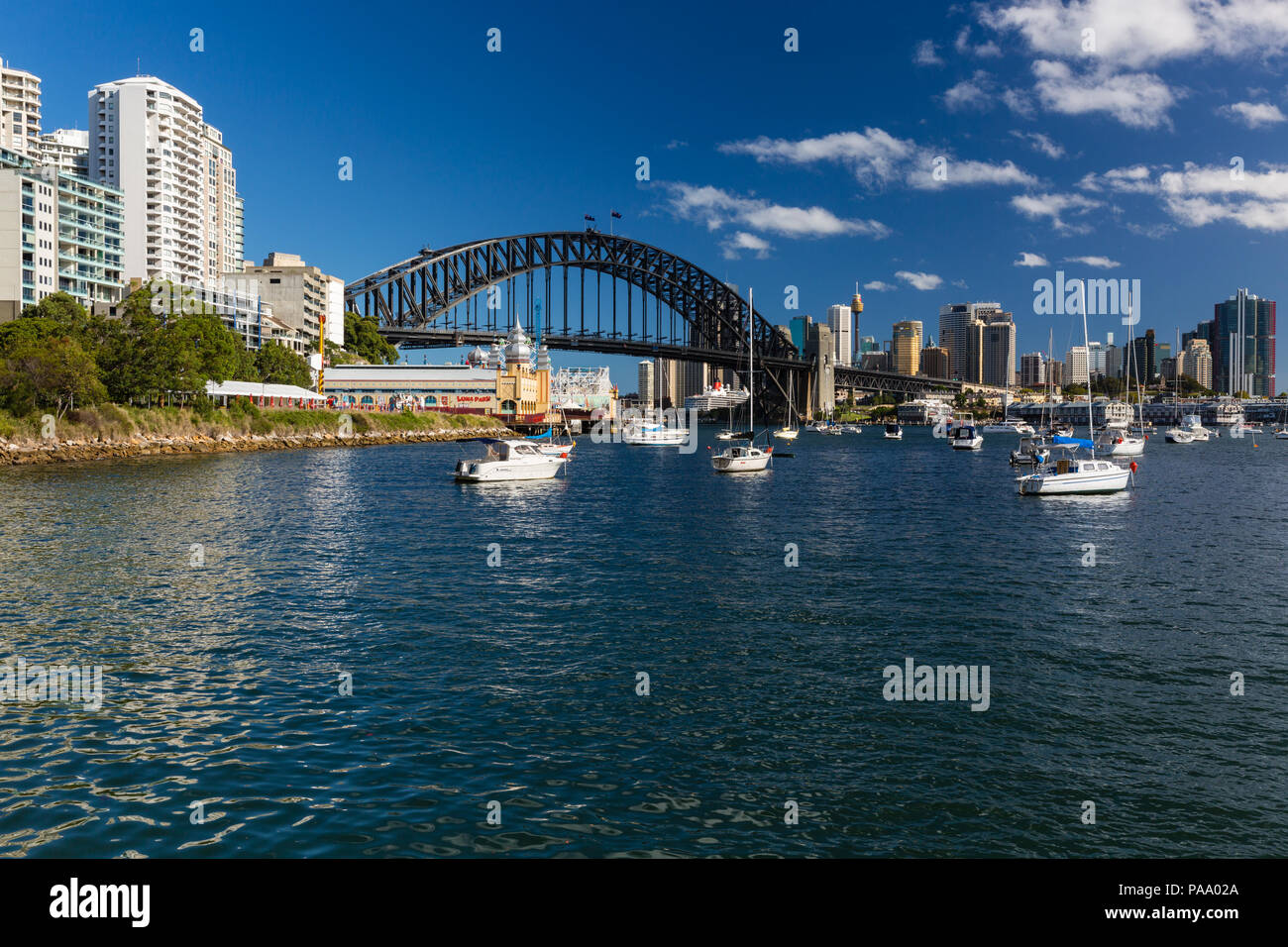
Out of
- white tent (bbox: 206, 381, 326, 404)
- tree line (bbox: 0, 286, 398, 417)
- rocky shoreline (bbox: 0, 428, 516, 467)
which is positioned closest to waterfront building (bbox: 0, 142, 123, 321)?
tree line (bbox: 0, 286, 398, 417)

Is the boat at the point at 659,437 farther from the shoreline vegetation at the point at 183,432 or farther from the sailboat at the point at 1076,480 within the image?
the sailboat at the point at 1076,480

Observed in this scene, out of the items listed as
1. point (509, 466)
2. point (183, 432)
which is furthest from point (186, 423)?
point (509, 466)

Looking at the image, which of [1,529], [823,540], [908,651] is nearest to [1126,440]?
[823,540]

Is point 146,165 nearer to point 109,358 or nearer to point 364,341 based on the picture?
point 364,341

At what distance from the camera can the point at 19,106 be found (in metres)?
195

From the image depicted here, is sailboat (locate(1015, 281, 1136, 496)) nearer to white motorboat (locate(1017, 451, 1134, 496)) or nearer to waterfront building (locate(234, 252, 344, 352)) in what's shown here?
white motorboat (locate(1017, 451, 1134, 496))

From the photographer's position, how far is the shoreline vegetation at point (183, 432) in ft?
238

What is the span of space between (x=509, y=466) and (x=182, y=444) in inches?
1673

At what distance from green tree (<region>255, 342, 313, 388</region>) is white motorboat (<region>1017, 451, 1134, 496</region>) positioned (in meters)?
109

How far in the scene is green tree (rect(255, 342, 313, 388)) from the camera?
135375 mm

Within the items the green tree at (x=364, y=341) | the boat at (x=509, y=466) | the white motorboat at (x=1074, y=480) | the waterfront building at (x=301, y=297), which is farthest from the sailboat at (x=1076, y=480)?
the green tree at (x=364, y=341)
